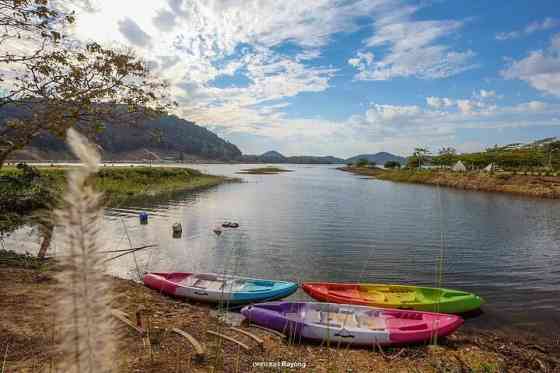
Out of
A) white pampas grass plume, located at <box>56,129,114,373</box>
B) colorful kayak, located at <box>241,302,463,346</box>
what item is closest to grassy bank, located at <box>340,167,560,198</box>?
colorful kayak, located at <box>241,302,463,346</box>

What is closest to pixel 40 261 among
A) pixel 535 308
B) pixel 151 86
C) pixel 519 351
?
pixel 151 86

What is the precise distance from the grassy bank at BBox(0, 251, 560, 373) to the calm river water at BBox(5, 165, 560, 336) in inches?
73.5

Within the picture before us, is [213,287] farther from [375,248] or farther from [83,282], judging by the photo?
[83,282]

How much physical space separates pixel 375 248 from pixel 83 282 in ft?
76.4

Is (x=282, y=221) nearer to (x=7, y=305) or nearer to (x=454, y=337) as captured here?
(x=454, y=337)

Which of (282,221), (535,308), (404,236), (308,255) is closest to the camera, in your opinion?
(535,308)

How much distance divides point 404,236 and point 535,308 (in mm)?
13407

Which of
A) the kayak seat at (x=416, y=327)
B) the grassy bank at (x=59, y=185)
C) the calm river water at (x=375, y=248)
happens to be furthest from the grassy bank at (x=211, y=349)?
the grassy bank at (x=59, y=185)

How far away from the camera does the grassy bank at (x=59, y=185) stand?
33.7 feet

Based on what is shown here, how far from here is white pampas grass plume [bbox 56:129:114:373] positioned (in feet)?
3.11

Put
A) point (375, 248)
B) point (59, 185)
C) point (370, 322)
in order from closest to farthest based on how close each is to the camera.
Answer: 1. point (59, 185)
2. point (370, 322)
3. point (375, 248)

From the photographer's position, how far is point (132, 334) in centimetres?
769

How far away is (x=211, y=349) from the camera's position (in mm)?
7617

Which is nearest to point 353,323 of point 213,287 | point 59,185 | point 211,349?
point 211,349
